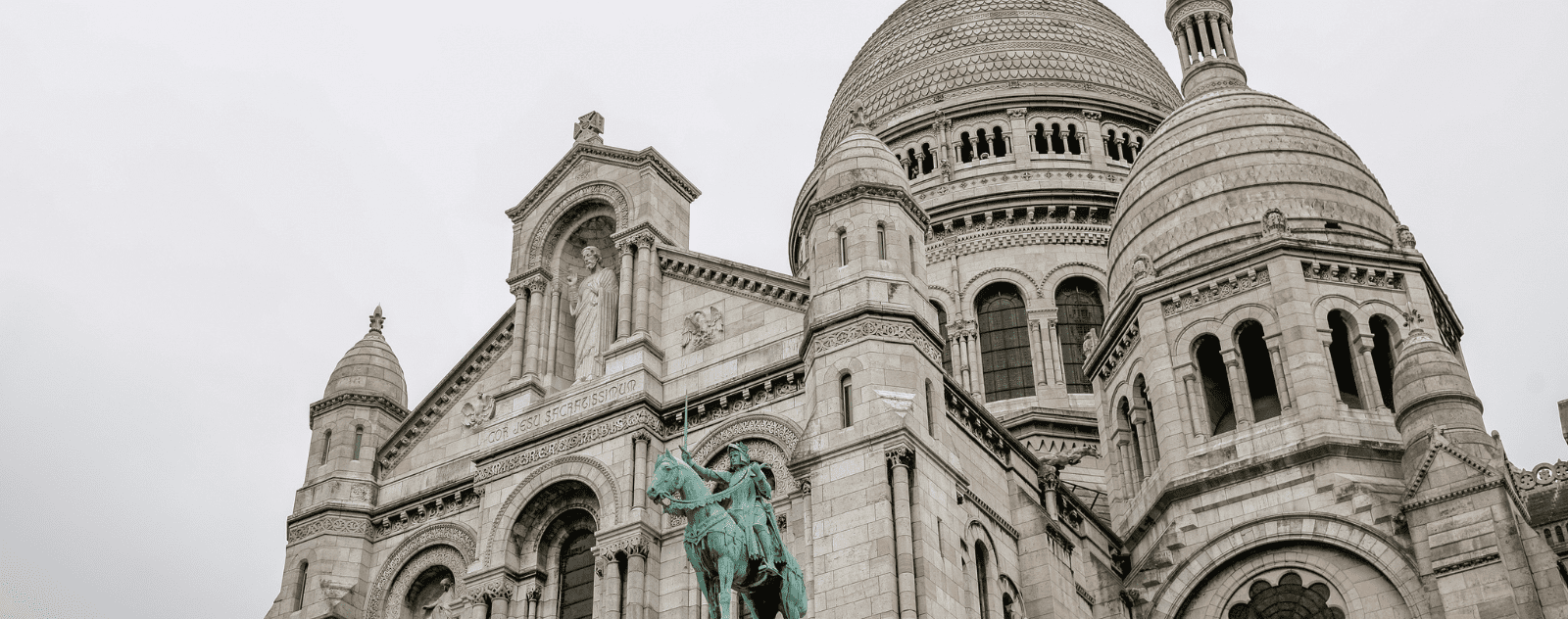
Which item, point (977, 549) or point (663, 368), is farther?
point (663, 368)

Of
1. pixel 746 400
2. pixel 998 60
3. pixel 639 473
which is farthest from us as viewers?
pixel 998 60

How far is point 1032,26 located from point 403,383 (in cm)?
2472

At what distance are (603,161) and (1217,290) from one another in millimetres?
12152

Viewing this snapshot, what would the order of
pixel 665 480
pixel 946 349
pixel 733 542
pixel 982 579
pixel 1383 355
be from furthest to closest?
pixel 946 349
pixel 1383 355
pixel 982 579
pixel 665 480
pixel 733 542

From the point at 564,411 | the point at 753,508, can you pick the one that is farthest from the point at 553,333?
the point at 753,508

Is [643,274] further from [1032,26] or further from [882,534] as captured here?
[1032,26]

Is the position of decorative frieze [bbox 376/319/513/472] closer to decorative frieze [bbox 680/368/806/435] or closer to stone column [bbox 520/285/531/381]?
stone column [bbox 520/285/531/381]

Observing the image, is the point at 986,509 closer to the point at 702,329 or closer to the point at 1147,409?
the point at 702,329

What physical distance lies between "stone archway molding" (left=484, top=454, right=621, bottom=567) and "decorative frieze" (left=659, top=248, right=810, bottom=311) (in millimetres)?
3974

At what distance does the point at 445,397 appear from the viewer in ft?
108

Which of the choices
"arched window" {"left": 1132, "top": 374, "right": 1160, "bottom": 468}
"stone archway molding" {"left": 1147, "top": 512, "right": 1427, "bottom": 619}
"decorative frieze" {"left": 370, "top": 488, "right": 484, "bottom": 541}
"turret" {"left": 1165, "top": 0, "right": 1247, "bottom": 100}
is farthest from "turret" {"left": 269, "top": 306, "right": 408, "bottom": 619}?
"turret" {"left": 1165, "top": 0, "right": 1247, "bottom": 100}

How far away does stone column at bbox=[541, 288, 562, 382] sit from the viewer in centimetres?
→ 3181

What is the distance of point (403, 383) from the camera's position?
114ft

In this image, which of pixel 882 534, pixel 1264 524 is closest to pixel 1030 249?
pixel 1264 524
